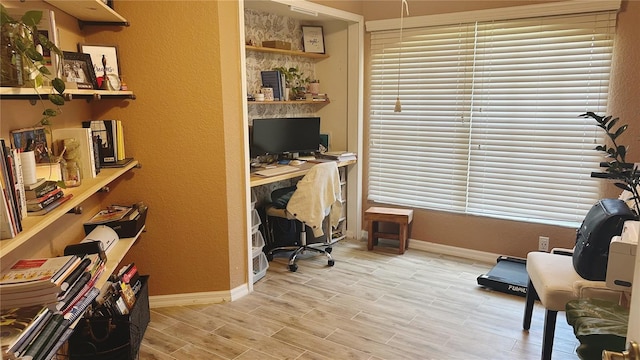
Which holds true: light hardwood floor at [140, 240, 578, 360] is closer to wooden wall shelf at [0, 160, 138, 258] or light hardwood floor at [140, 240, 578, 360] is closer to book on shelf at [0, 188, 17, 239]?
wooden wall shelf at [0, 160, 138, 258]

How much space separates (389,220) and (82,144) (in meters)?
2.68

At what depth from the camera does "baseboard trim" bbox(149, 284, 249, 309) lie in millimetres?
3123

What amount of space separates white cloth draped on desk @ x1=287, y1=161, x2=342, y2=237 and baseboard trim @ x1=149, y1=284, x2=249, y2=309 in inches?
30.4

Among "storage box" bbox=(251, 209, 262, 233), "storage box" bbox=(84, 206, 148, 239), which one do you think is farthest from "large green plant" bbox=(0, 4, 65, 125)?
"storage box" bbox=(251, 209, 262, 233)

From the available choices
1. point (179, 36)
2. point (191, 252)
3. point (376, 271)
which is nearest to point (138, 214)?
point (191, 252)

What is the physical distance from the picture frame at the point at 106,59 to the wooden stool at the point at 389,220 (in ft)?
8.03

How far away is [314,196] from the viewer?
3.59 m

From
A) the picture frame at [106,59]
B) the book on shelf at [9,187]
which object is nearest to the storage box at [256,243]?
the picture frame at [106,59]

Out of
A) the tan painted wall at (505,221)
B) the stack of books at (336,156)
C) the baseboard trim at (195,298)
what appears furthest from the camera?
the stack of books at (336,156)

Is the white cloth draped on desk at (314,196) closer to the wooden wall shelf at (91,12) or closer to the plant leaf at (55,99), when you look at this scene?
the wooden wall shelf at (91,12)

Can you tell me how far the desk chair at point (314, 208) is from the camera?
3.59 meters

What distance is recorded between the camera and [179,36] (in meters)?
2.86

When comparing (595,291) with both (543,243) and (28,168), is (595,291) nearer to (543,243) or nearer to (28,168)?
(543,243)

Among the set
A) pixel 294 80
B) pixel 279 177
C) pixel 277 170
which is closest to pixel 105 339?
pixel 279 177
